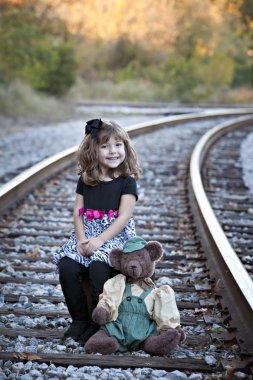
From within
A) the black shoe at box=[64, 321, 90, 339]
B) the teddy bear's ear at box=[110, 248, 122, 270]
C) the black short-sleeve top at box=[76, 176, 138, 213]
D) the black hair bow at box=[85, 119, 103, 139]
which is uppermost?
the black hair bow at box=[85, 119, 103, 139]

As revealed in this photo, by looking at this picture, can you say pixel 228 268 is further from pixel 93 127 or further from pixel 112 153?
pixel 93 127

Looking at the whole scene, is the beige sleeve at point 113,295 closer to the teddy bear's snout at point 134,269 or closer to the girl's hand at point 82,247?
the teddy bear's snout at point 134,269

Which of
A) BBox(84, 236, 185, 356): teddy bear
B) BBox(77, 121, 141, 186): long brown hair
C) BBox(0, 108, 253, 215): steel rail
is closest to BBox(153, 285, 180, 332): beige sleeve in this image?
BBox(84, 236, 185, 356): teddy bear

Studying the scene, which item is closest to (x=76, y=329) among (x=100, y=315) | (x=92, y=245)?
(x=100, y=315)

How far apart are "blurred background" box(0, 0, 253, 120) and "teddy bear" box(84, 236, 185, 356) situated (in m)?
13.3

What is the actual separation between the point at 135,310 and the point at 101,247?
0.39 meters

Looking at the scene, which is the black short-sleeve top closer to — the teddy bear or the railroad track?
the teddy bear

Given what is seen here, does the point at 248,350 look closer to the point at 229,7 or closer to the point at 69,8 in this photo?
the point at 69,8

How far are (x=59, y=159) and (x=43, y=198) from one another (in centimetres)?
169

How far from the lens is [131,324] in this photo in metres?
3.23

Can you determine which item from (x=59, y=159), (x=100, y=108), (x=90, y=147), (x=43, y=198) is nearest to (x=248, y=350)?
(x=90, y=147)

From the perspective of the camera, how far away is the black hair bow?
347 cm

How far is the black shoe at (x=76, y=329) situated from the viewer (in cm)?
329

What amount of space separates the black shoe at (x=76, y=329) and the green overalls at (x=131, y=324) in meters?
0.15
